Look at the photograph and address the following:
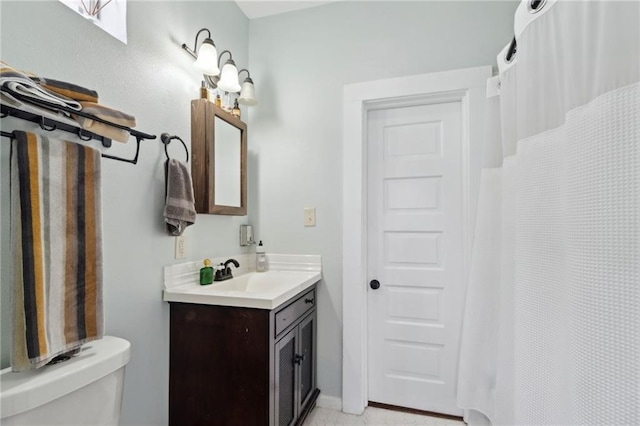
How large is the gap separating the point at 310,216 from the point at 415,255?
751 millimetres

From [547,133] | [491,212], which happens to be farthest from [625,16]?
[491,212]

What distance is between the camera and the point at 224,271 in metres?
Answer: 1.82

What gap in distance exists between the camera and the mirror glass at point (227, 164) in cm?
178

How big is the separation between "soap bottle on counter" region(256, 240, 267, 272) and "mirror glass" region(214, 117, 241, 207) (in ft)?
1.19

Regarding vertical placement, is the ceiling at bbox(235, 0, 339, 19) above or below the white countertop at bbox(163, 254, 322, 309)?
above

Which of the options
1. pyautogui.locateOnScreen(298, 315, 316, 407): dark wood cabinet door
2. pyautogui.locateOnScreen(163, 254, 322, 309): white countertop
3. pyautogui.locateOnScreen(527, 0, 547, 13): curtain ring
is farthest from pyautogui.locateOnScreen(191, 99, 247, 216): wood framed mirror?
pyautogui.locateOnScreen(527, 0, 547, 13): curtain ring

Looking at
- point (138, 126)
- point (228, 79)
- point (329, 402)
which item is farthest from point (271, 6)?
point (329, 402)

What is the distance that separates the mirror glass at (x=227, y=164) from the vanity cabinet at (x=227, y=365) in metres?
A: 0.67

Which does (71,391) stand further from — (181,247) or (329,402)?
(329,402)

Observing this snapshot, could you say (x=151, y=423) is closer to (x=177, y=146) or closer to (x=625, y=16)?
(x=177, y=146)

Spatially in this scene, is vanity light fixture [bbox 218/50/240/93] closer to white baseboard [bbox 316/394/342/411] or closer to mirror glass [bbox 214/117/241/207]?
mirror glass [bbox 214/117/241/207]

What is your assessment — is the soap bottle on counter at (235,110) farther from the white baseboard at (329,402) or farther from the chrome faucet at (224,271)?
the white baseboard at (329,402)

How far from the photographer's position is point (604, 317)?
647mm

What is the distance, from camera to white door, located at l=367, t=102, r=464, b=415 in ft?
6.34
